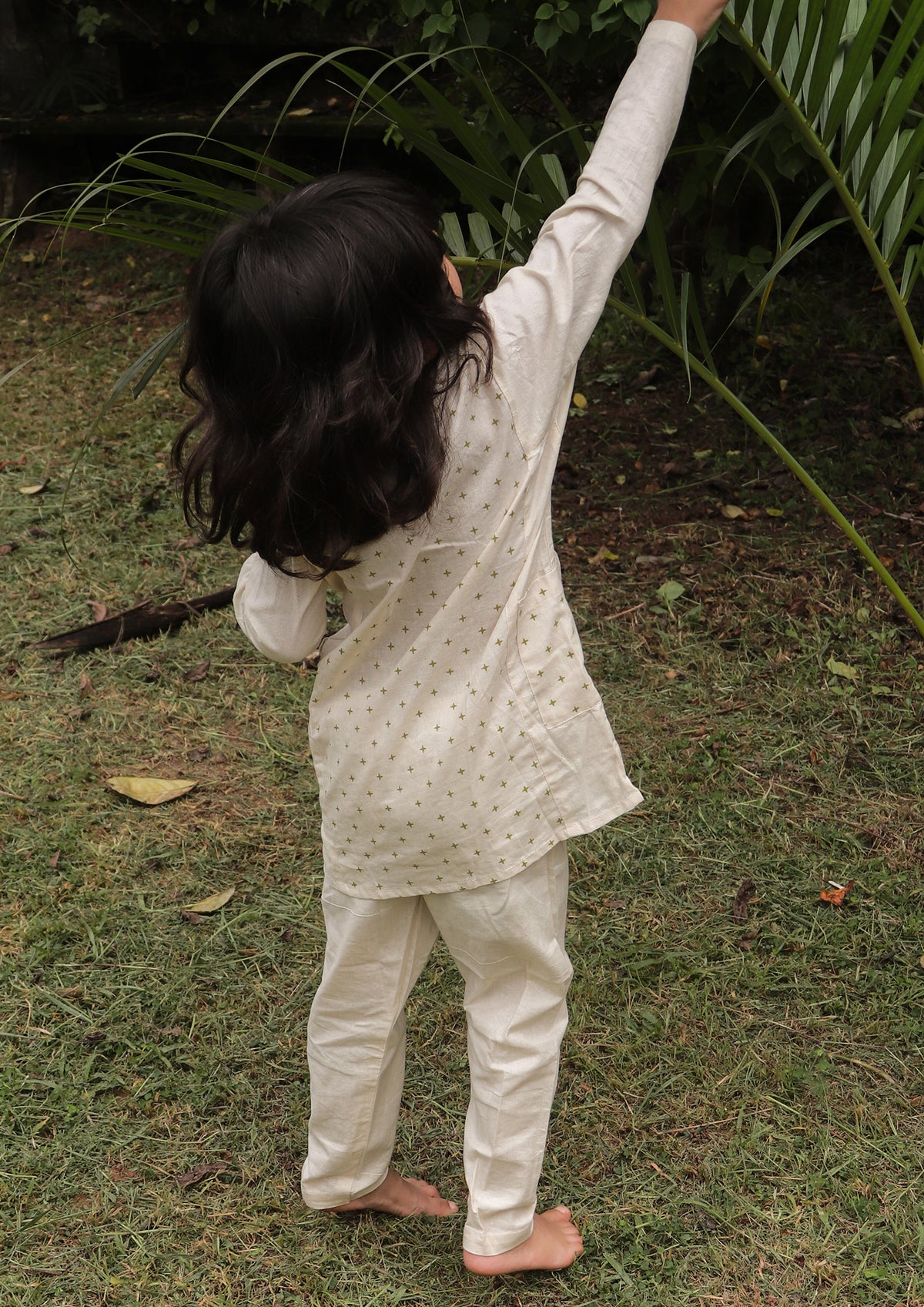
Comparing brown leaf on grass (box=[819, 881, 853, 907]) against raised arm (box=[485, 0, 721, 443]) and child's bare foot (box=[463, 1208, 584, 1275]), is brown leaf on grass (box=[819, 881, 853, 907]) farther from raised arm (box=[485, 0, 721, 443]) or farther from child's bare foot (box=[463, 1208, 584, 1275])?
raised arm (box=[485, 0, 721, 443])

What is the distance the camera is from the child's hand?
125cm

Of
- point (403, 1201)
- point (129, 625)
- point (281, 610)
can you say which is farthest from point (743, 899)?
point (129, 625)

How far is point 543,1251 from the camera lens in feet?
5.56

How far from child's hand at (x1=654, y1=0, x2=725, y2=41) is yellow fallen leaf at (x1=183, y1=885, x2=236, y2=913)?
5.55 feet

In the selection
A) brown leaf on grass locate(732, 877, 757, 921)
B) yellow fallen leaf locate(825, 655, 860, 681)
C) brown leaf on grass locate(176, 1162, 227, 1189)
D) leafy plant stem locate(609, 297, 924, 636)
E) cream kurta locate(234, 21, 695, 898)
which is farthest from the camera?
yellow fallen leaf locate(825, 655, 860, 681)

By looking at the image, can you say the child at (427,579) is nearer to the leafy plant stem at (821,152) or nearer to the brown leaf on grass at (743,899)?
the leafy plant stem at (821,152)

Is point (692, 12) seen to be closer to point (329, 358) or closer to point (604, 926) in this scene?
point (329, 358)

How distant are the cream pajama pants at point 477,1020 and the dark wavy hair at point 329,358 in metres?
0.48

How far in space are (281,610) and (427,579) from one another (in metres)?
0.16

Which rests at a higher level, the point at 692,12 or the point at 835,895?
the point at 692,12

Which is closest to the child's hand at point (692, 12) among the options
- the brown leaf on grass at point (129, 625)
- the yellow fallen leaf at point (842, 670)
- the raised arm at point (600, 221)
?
the raised arm at point (600, 221)

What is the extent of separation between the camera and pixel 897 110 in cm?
148

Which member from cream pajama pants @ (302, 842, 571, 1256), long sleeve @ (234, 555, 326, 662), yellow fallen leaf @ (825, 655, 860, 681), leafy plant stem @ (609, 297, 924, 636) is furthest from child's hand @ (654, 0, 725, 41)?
yellow fallen leaf @ (825, 655, 860, 681)

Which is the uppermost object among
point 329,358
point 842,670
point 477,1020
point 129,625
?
point 329,358
